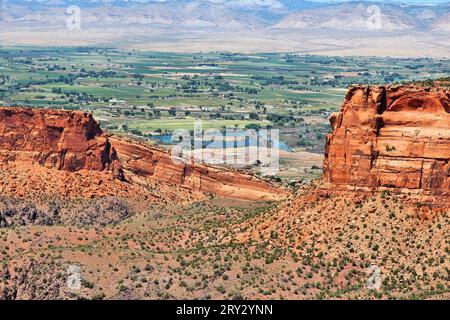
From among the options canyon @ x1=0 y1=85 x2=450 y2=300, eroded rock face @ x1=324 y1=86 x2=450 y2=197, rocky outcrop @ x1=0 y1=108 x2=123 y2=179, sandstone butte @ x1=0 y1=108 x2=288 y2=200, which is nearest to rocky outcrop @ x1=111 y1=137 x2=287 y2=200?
sandstone butte @ x1=0 y1=108 x2=288 y2=200

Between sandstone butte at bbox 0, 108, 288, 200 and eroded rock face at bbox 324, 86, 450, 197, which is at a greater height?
eroded rock face at bbox 324, 86, 450, 197

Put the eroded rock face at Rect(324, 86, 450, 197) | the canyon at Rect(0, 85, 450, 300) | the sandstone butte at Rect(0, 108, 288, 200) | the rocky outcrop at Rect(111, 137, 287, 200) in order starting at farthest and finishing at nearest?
the rocky outcrop at Rect(111, 137, 287, 200) < the sandstone butte at Rect(0, 108, 288, 200) < the eroded rock face at Rect(324, 86, 450, 197) < the canyon at Rect(0, 85, 450, 300)

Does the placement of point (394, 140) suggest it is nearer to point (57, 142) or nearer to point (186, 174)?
point (57, 142)

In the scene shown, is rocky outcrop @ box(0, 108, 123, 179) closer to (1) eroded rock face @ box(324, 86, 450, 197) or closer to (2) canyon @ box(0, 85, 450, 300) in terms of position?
(2) canyon @ box(0, 85, 450, 300)

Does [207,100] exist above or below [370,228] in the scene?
below

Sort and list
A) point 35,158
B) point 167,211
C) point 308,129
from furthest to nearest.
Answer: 1. point 308,129
2. point 35,158
3. point 167,211

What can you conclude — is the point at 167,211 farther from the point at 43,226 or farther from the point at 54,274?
the point at 54,274

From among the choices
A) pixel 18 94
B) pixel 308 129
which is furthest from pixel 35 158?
pixel 18 94

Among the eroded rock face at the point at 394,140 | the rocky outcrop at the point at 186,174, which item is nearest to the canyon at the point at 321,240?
the eroded rock face at the point at 394,140

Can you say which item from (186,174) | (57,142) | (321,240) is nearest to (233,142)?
(186,174)
